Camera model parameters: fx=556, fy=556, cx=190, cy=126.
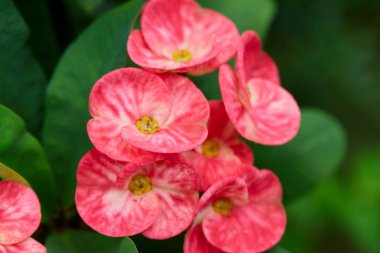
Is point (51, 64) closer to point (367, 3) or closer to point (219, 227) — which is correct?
point (219, 227)

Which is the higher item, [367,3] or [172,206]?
[172,206]

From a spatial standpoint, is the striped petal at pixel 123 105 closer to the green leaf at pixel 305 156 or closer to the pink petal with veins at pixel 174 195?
the pink petal with veins at pixel 174 195

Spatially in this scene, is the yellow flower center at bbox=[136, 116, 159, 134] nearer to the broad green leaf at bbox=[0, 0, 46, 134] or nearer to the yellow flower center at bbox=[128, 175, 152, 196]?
the yellow flower center at bbox=[128, 175, 152, 196]

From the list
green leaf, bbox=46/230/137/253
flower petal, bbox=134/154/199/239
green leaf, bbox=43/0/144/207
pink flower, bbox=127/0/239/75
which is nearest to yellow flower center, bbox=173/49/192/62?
pink flower, bbox=127/0/239/75

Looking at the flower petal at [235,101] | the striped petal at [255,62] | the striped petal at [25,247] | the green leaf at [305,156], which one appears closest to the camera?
the striped petal at [25,247]

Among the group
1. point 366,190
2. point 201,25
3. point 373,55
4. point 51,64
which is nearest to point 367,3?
point 373,55

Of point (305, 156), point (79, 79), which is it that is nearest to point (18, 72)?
point (79, 79)

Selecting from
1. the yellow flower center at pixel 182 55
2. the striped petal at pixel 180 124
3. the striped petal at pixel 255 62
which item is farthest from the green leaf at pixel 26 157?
the striped petal at pixel 255 62
